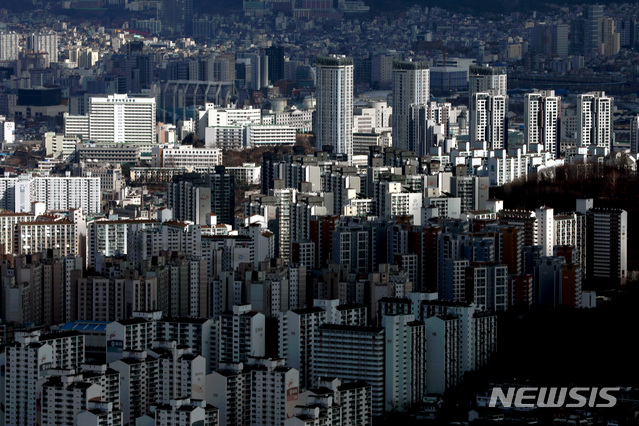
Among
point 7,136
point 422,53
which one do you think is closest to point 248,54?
point 422,53

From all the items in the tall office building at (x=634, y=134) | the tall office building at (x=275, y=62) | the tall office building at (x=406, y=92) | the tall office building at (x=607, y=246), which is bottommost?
the tall office building at (x=607, y=246)

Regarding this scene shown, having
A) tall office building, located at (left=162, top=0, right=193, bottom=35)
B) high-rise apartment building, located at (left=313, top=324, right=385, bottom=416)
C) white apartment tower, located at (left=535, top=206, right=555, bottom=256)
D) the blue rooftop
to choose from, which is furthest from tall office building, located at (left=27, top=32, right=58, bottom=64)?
high-rise apartment building, located at (left=313, top=324, right=385, bottom=416)

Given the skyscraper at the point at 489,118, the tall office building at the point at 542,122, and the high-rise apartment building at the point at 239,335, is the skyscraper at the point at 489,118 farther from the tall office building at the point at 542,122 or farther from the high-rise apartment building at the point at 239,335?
the high-rise apartment building at the point at 239,335

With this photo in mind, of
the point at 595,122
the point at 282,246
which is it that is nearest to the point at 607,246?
the point at 282,246

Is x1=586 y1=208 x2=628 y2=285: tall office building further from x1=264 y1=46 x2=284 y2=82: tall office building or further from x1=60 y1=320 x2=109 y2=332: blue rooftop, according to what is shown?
x1=264 y1=46 x2=284 y2=82: tall office building

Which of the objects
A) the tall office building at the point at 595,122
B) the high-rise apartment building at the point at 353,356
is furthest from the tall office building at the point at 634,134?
the high-rise apartment building at the point at 353,356

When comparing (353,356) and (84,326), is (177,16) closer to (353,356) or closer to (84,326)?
(84,326)

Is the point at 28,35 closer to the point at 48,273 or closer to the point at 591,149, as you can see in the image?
the point at 591,149

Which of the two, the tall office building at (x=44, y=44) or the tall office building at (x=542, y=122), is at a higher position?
the tall office building at (x=44, y=44)
